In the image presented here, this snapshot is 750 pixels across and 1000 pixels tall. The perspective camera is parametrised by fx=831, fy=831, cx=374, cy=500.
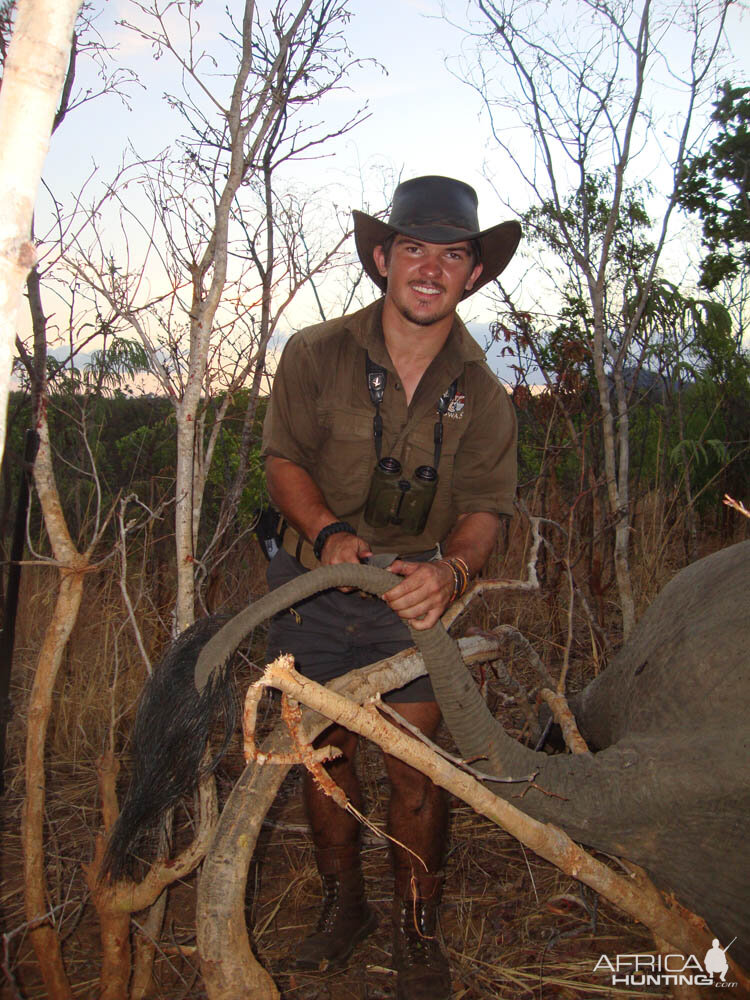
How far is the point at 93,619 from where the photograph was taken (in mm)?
4539

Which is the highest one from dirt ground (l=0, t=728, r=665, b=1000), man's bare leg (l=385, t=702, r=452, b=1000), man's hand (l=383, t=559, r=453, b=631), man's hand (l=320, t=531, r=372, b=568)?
man's hand (l=320, t=531, r=372, b=568)

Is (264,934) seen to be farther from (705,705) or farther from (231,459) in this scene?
(231,459)

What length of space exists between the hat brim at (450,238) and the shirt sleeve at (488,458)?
409mm

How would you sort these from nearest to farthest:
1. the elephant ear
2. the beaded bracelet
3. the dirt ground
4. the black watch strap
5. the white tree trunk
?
the white tree trunk
the elephant ear
the beaded bracelet
the black watch strap
the dirt ground

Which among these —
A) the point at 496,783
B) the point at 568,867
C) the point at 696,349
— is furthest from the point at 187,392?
the point at 696,349

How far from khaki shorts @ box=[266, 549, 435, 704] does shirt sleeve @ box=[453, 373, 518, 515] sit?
502 mm

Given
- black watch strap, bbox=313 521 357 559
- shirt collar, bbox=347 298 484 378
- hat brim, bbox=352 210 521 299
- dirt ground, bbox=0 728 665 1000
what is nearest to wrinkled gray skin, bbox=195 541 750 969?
black watch strap, bbox=313 521 357 559

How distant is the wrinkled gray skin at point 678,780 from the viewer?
197cm

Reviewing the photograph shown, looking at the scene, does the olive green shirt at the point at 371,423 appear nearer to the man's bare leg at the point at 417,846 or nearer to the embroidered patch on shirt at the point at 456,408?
the embroidered patch on shirt at the point at 456,408

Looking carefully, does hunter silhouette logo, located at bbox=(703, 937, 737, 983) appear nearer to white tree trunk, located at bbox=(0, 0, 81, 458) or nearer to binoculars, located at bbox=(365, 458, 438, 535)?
binoculars, located at bbox=(365, 458, 438, 535)

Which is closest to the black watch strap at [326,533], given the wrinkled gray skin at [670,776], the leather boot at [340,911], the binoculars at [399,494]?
the binoculars at [399,494]

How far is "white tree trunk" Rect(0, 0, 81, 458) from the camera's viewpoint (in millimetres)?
802

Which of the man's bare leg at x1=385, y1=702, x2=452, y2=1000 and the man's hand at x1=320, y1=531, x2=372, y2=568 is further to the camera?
the man's bare leg at x1=385, y1=702, x2=452, y2=1000

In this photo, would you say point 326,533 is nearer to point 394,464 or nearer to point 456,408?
point 394,464
